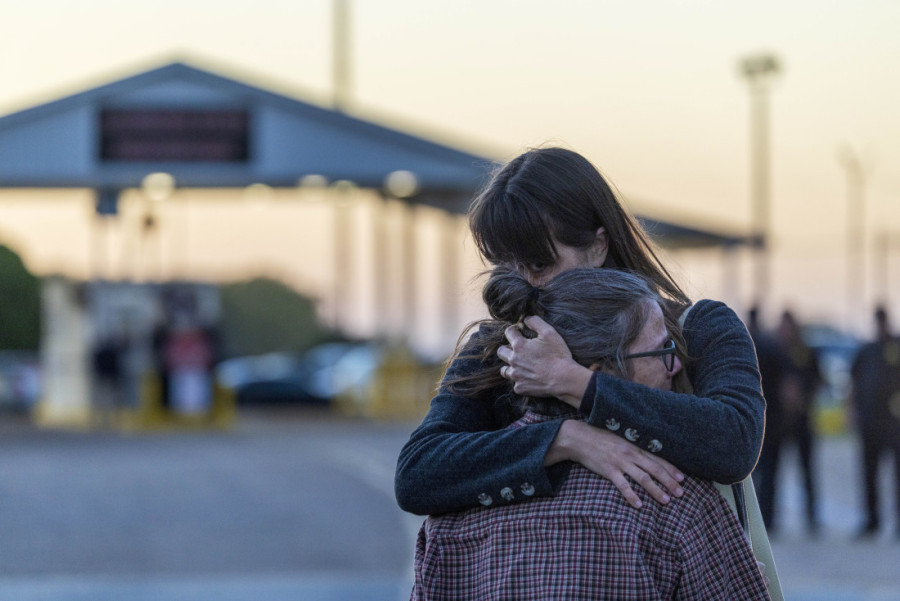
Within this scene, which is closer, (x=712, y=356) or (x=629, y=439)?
(x=629, y=439)

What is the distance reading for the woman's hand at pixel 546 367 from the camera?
200cm

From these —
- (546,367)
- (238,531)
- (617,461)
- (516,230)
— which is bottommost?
(238,531)

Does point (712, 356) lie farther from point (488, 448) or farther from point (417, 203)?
point (417, 203)

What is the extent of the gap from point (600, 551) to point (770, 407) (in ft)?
29.0

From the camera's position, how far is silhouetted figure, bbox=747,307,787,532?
34.1 feet

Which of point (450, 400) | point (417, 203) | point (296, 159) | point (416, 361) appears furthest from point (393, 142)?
point (450, 400)

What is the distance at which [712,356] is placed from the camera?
2.16 m

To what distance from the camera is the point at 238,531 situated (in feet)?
35.1

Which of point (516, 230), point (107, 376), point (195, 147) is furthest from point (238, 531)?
point (107, 376)

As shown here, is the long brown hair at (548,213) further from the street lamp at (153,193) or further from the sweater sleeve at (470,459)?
the street lamp at (153,193)

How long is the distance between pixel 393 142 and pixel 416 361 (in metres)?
6.18

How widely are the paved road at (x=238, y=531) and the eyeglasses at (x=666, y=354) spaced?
5803mm

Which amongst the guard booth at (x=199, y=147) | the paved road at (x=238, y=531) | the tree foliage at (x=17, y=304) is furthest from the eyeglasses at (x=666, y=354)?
the guard booth at (x=199, y=147)

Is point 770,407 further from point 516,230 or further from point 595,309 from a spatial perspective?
point 595,309
